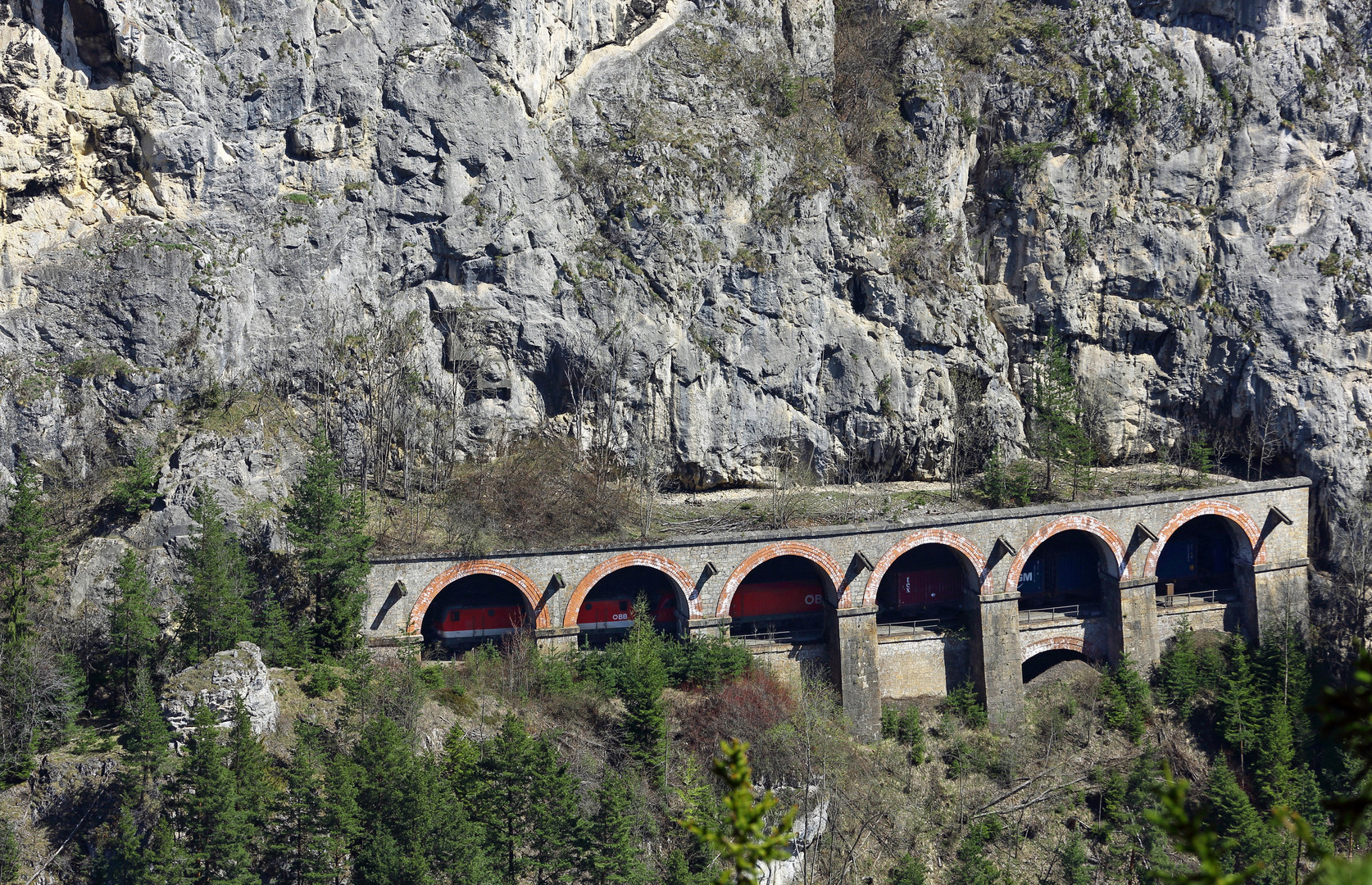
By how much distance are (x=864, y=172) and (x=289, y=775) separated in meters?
38.1

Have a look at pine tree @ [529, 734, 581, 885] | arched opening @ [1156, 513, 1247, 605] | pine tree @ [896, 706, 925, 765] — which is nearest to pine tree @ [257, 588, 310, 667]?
pine tree @ [529, 734, 581, 885]

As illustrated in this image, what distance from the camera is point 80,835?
26922mm

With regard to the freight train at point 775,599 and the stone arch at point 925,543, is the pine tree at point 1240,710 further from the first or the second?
the freight train at point 775,599

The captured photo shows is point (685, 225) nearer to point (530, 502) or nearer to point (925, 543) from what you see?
point (530, 502)

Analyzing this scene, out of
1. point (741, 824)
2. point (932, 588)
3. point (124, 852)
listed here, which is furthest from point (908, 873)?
point (741, 824)

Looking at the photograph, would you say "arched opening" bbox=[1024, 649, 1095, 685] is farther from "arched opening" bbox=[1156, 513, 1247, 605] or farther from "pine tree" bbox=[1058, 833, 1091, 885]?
"pine tree" bbox=[1058, 833, 1091, 885]

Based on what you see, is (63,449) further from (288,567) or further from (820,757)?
(820,757)

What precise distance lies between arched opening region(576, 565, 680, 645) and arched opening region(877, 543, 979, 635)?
28.7ft

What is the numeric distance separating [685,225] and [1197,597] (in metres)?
28.6

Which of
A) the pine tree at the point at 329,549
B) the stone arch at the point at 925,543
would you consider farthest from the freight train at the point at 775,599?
the pine tree at the point at 329,549

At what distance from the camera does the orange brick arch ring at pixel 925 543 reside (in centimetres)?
3972

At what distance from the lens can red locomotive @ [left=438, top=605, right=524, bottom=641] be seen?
126 feet

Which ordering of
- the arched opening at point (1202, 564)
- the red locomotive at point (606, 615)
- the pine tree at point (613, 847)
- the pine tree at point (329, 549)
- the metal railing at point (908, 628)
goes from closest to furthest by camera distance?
the pine tree at point (613, 847), the pine tree at point (329, 549), the red locomotive at point (606, 615), the metal railing at point (908, 628), the arched opening at point (1202, 564)

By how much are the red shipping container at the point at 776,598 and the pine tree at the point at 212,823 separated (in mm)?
20746
